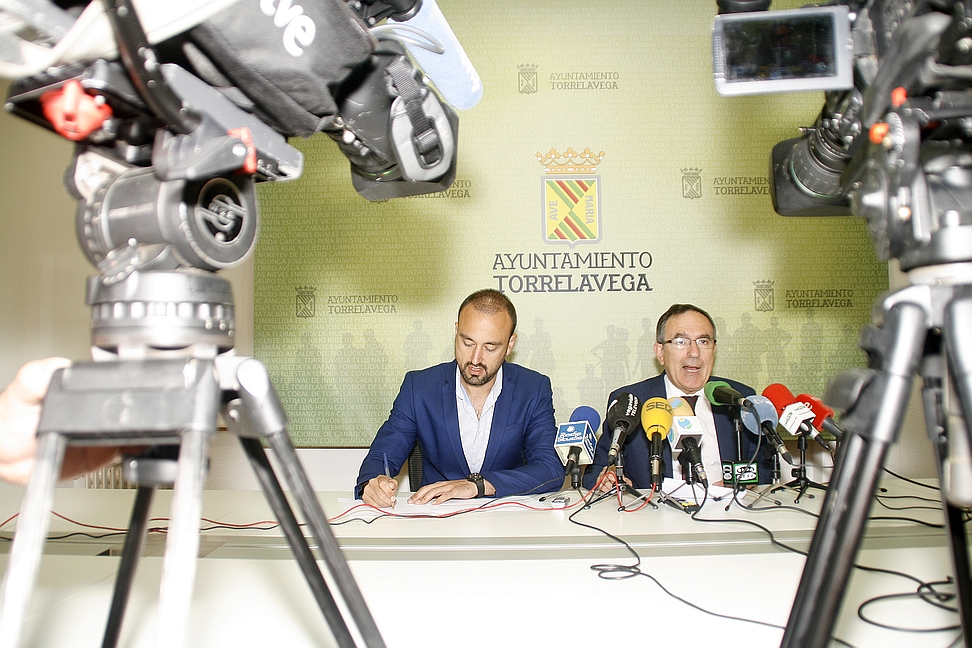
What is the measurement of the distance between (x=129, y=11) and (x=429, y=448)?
1.71 metres

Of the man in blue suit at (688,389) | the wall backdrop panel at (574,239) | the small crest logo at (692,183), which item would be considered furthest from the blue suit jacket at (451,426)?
the small crest logo at (692,183)

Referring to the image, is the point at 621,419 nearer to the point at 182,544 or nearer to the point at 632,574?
the point at 632,574

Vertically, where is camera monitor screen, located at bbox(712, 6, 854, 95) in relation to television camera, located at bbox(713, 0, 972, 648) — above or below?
above

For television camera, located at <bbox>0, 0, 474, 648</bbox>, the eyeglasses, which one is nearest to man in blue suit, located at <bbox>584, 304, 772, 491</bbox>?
the eyeglasses

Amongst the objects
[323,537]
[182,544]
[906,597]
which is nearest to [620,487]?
[906,597]

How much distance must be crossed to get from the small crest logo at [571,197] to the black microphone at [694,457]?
1307 millimetres

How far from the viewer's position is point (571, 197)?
2.41m

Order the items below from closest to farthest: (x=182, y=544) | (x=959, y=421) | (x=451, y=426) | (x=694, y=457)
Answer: (x=182, y=544) < (x=959, y=421) < (x=694, y=457) < (x=451, y=426)

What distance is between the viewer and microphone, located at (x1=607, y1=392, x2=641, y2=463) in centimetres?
124

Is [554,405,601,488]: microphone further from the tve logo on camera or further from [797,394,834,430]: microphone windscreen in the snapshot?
the tve logo on camera

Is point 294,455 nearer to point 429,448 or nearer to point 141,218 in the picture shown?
point 141,218

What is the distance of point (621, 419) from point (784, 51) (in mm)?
848

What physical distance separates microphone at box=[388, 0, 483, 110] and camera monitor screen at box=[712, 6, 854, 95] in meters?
0.33

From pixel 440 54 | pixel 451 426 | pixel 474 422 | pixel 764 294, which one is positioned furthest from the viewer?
pixel 764 294
